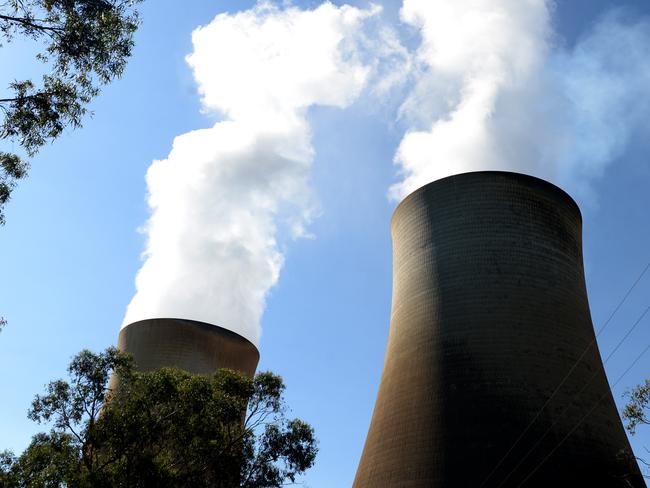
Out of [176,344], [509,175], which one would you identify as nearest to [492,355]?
[509,175]

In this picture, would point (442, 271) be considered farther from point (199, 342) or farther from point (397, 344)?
point (199, 342)

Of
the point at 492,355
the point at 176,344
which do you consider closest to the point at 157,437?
the point at 492,355

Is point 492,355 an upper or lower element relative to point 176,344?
lower

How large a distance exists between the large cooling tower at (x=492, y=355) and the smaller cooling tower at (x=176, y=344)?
10751 millimetres

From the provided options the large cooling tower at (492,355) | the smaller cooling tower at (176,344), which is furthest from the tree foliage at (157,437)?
the smaller cooling tower at (176,344)

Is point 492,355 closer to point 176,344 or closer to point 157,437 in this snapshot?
point 157,437

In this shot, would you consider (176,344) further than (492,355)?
Yes

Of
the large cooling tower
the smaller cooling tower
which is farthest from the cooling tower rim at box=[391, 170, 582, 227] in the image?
the smaller cooling tower

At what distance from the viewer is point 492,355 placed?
541 inches

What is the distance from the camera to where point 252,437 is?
13.3 meters

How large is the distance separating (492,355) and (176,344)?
14.4m

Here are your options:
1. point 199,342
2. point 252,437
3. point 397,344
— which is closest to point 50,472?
point 252,437

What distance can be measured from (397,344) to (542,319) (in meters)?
3.76

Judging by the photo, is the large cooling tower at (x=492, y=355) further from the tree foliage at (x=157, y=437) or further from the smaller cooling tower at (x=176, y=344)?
the smaller cooling tower at (x=176, y=344)
